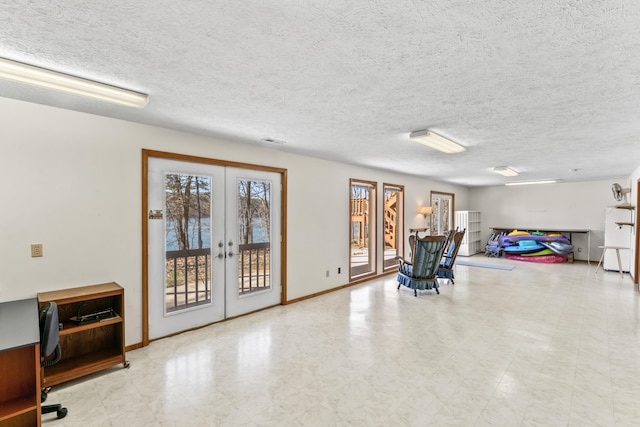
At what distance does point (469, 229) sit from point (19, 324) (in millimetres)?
10248

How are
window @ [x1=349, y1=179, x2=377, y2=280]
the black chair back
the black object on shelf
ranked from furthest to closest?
window @ [x1=349, y1=179, x2=377, y2=280] → the black object on shelf → the black chair back

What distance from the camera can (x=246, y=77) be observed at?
2.06 metres

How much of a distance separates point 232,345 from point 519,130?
12.9ft

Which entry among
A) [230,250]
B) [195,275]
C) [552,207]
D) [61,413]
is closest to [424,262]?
[230,250]

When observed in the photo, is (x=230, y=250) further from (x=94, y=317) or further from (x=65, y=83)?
(x=65, y=83)

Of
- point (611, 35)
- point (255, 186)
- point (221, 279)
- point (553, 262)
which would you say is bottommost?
point (553, 262)

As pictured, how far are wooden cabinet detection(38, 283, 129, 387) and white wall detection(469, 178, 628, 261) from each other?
10.8 meters

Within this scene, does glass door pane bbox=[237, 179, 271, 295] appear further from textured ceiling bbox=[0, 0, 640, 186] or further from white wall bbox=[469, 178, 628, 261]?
white wall bbox=[469, 178, 628, 261]

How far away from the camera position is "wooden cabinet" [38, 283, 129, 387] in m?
2.50

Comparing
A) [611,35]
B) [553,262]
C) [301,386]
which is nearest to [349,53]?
[611,35]

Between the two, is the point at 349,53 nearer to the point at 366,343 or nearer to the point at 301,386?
the point at 301,386

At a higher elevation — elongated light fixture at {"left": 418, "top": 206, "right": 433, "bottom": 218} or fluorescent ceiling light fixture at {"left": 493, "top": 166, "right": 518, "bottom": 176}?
fluorescent ceiling light fixture at {"left": 493, "top": 166, "right": 518, "bottom": 176}

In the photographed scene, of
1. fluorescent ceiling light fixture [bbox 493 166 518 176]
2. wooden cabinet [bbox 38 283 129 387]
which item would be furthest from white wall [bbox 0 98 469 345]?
fluorescent ceiling light fixture [bbox 493 166 518 176]

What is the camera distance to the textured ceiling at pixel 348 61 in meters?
1.37
